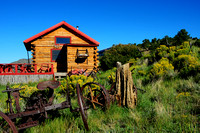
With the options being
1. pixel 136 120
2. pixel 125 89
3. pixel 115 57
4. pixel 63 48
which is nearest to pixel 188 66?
pixel 125 89

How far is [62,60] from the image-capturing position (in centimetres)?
1428

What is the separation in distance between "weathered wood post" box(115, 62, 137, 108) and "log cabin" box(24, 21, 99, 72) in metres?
9.08

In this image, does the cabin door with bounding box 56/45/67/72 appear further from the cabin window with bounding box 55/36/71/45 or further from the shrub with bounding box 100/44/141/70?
the shrub with bounding box 100/44/141/70

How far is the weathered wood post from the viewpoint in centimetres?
433

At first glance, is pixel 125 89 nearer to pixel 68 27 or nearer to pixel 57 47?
pixel 57 47

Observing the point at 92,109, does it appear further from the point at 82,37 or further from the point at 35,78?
the point at 82,37

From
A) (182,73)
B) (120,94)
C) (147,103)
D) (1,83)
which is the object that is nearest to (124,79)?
(120,94)

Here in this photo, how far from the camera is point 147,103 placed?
437 centimetres

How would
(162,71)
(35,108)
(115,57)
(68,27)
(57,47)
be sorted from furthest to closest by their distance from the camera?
(115,57), (68,27), (57,47), (162,71), (35,108)

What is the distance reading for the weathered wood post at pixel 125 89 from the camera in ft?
14.2

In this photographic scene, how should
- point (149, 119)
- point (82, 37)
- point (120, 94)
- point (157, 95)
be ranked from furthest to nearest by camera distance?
1. point (82, 37)
2. point (157, 95)
3. point (120, 94)
4. point (149, 119)

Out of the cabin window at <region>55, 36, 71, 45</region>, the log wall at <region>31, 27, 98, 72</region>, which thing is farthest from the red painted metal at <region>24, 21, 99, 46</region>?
the cabin window at <region>55, 36, 71, 45</region>

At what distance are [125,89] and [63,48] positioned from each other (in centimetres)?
1097

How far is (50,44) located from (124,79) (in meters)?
11.3
